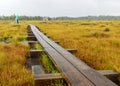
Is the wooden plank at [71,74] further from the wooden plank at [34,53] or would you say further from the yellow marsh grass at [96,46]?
the wooden plank at [34,53]

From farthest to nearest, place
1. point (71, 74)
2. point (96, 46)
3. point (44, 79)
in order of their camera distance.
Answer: point (96, 46), point (71, 74), point (44, 79)

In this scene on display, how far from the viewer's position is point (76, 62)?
4.16 m

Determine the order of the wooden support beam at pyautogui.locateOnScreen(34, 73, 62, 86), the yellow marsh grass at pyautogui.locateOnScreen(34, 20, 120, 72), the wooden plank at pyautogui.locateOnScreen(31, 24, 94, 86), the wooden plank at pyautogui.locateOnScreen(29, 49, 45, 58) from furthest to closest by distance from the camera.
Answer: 1. the wooden plank at pyautogui.locateOnScreen(29, 49, 45, 58)
2. the yellow marsh grass at pyautogui.locateOnScreen(34, 20, 120, 72)
3. the wooden support beam at pyautogui.locateOnScreen(34, 73, 62, 86)
4. the wooden plank at pyautogui.locateOnScreen(31, 24, 94, 86)

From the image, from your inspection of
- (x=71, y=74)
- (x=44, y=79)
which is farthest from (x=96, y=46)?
(x=44, y=79)

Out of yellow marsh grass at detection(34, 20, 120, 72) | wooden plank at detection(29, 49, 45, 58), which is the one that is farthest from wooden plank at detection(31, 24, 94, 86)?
wooden plank at detection(29, 49, 45, 58)

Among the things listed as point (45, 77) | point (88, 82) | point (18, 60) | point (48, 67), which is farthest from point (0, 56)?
point (88, 82)

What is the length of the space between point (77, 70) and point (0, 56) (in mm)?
2961

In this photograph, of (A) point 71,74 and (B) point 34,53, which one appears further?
(B) point 34,53

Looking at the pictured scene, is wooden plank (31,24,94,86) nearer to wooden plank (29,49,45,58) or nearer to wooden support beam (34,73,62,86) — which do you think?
wooden support beam (34,73,62,86)

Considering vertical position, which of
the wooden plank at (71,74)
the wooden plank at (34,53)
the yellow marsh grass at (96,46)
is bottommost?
the yellow marsh grass at (96,46)

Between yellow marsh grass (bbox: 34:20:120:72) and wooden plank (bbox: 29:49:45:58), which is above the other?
wooden plank (bbox: 29:49:45:58)

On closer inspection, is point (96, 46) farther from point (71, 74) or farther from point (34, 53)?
point (71, 74)

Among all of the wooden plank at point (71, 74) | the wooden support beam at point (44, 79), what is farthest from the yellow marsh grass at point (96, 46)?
the wooden support beam at point (44, 79)

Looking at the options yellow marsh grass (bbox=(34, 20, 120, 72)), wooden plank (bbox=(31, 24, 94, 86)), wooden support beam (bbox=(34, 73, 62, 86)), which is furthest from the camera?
yellow marsh grass (bbox=(34, 20, 120, 72))
